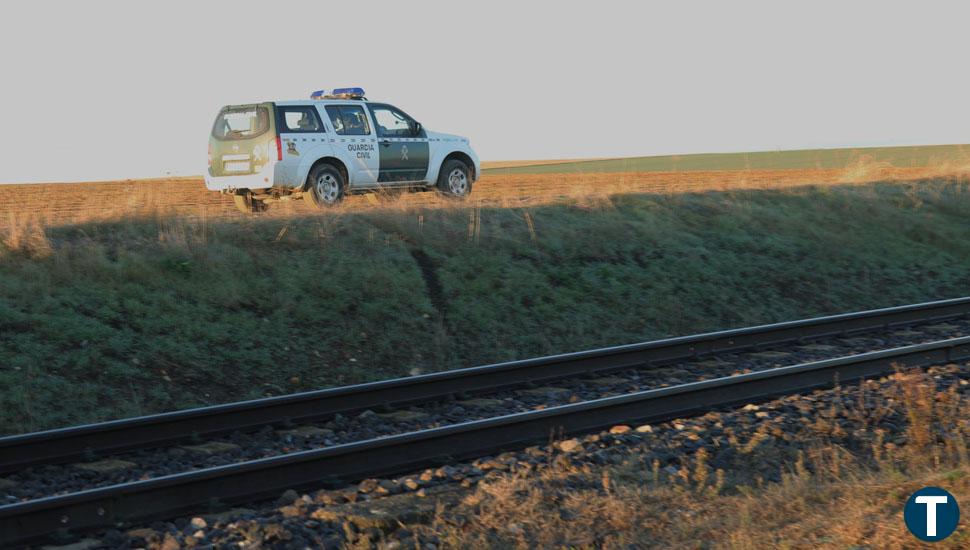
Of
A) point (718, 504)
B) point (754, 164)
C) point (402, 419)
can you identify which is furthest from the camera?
point (754, 164)

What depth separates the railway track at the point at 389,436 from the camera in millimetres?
6414

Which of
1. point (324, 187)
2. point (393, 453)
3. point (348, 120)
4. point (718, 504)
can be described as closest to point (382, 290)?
point (324, 187)

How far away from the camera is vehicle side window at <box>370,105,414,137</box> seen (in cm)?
1809

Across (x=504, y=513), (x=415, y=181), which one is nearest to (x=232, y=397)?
(x=504, y=513)

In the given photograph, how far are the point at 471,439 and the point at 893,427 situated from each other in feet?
10.8

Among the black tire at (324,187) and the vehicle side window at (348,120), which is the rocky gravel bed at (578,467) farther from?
the vehicle side window at (348,120)

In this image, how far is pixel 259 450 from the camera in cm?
823

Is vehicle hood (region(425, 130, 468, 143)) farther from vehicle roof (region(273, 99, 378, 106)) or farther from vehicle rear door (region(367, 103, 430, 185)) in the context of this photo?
vehicle roof (region(273, 99, 378, 106))

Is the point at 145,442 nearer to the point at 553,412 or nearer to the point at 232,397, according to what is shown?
the point at 232,397

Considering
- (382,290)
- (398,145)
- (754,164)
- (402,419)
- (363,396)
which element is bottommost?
(402,419)

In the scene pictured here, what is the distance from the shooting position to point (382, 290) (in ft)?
44.2

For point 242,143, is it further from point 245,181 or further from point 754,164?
point 754,164

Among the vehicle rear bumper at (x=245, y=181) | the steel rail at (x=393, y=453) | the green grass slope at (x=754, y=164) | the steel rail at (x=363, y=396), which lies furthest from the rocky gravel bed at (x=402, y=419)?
the green grass slope at (x=754, y=164)

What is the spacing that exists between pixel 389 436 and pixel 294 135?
10.2 metres
